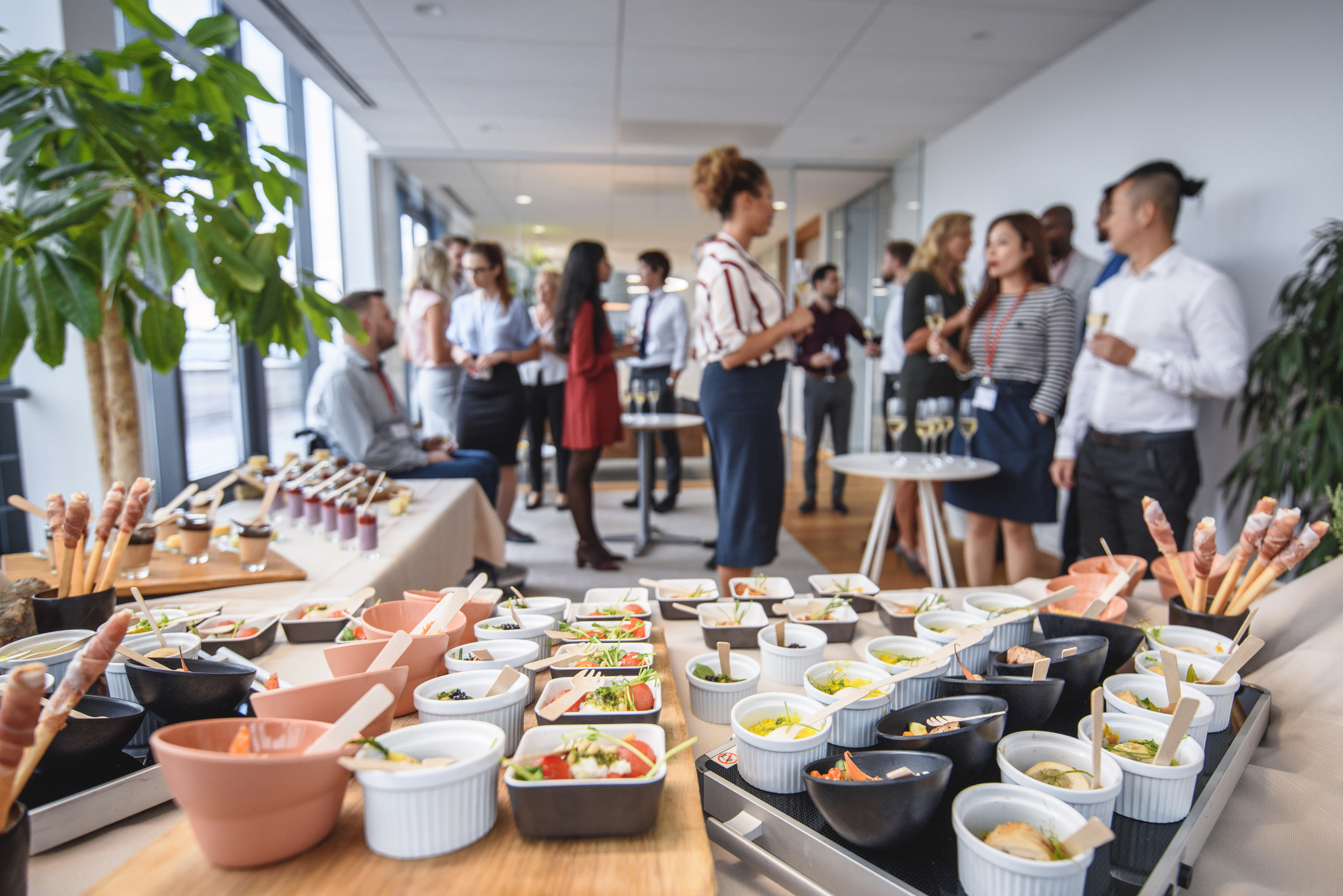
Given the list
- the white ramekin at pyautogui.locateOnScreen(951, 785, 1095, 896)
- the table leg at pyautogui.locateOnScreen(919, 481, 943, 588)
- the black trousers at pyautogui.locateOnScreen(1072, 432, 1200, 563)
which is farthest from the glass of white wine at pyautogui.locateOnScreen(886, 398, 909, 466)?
the white ramekin at pyautogui.locateOnScreen(951, 785, 1095, 896)

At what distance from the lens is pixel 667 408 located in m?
4.94

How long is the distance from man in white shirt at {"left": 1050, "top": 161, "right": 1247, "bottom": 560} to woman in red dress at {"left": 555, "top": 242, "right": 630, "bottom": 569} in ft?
6.46

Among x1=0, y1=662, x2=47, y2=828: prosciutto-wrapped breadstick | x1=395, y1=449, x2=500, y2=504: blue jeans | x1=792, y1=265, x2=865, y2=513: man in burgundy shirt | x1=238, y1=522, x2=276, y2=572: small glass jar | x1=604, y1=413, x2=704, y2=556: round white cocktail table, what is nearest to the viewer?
x1=0, y1=662, x2=47, y2=828: prosciutto-wrapped breadstick

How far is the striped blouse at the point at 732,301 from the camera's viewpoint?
7.29ft

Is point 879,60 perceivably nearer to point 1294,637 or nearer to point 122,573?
point 1294,637

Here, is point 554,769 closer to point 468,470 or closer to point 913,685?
point 913,685

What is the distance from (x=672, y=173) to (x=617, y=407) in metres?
3.23

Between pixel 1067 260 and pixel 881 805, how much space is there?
11.6ft

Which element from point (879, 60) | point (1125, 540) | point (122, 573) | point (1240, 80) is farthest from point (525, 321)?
point (1240, 80)

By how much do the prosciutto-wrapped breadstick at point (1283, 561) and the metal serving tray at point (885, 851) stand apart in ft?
1.32

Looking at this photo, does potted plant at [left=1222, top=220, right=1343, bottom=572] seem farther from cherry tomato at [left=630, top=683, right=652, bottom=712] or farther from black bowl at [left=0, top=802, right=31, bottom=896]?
black bowl at [left=0, top=802, right=31, bottom=896]

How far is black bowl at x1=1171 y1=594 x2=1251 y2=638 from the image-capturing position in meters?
1.07

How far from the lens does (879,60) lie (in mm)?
4031

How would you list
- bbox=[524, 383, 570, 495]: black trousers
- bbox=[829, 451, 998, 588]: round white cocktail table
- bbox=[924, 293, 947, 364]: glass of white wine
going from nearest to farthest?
bbox=[829, 451, 998, 588]: round white cocktail table, bbox=[924, 293, 947, 364]: glass of white wine, bbox=[524, 383, 570, 495]: black trousers
